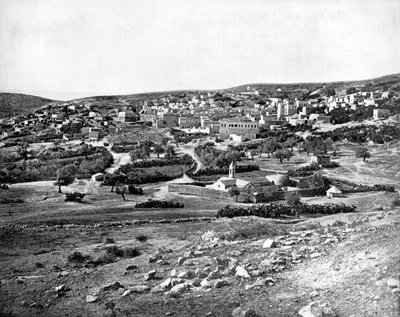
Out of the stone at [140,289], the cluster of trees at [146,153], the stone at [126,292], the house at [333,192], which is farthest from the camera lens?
the cluster of trees at [146,153]

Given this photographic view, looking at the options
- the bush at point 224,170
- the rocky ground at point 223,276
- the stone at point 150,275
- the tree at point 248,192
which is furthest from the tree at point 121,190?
the stone at point 150,275

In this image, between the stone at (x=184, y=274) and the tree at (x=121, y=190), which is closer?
the stone at (x=184, y=274)

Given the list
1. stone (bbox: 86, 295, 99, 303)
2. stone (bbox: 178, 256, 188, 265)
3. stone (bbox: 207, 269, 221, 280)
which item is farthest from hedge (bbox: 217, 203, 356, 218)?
stone (bbox: 86, 295, 99, 303)

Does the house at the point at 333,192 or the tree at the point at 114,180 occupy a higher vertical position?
the tree at the point at 114,180

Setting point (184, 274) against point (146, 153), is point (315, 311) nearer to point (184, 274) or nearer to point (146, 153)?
point (184, 274)

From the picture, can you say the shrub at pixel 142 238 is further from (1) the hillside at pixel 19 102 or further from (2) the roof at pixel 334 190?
(1) the hillside at pixel 19 102

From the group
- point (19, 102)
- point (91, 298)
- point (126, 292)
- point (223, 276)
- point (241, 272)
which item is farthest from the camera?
point (19, 102)

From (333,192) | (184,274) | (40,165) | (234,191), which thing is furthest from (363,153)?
(184,274)

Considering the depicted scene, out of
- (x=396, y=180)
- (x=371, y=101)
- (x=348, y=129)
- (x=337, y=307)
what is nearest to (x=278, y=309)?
(x=337, y=307)
